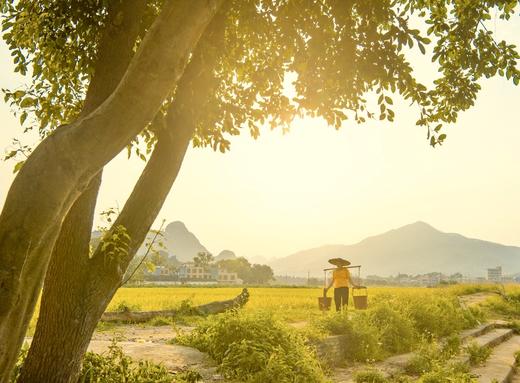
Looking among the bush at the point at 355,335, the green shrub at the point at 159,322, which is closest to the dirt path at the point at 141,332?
the green shrub at the point at 159,322

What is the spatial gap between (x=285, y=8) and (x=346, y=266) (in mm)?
10081

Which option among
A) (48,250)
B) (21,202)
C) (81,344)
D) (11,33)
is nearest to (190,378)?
(81,344)

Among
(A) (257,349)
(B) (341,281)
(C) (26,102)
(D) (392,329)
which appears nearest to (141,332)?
(B) (341,281)

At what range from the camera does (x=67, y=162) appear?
8.16 feet

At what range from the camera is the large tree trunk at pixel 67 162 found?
7.83 feet

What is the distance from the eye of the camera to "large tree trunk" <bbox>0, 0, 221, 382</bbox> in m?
2.39

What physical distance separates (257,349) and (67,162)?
5154mm

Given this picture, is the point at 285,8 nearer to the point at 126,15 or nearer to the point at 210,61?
the point at 210,61

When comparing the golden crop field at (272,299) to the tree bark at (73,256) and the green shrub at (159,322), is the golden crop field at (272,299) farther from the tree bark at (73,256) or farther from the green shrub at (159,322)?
the tree bark at (73,256)

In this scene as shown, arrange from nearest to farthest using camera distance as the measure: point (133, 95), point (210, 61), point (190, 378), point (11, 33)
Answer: point (133, 95) → point (210, 61) → point (190, 378) → point (11, 33)

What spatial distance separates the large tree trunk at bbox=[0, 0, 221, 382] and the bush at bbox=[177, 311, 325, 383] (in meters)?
4.17

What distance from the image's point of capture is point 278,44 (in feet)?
23.1

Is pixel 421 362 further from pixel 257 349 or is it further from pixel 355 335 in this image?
pixel 257 349

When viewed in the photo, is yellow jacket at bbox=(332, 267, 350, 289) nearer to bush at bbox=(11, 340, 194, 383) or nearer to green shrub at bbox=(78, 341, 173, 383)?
bush at bbox=(11, 340, 194, 383)
